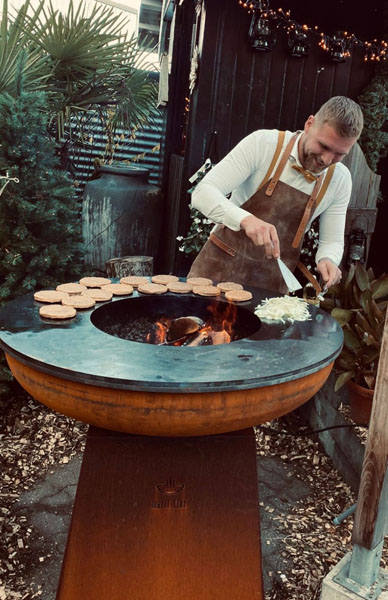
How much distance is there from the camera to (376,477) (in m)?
1.45

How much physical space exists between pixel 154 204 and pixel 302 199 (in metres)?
3.14

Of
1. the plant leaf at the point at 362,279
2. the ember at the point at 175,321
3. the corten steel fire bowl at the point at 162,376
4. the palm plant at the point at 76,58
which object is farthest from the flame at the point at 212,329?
the palm plant at the point at 76,58

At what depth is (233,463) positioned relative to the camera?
1741mm

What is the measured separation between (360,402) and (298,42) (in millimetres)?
3514

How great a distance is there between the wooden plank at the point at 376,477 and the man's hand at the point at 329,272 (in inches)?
44.1

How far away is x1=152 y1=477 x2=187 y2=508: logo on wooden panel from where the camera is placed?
166cm

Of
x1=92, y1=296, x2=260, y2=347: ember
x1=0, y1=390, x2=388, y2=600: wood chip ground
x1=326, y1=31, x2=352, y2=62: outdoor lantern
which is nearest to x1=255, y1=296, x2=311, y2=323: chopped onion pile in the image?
x1=92, y1=296, x2=260, y2=347: ember

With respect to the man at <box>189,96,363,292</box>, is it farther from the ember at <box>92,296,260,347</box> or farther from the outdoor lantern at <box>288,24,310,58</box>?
the outdoor lantern at <box>288,24,310,58</box>

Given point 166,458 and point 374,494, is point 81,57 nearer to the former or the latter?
point 166,458

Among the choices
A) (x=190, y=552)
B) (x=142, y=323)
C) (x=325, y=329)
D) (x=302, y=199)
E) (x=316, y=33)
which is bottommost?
(x=190, y=552)

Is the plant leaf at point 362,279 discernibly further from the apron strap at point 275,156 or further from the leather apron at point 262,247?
the apron strap at point 275,156

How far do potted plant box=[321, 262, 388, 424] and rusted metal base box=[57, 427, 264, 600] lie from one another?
4.57 feet

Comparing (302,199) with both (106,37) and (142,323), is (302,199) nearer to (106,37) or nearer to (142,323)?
(142,323)

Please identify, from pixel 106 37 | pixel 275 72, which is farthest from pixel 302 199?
pixel 106 37
